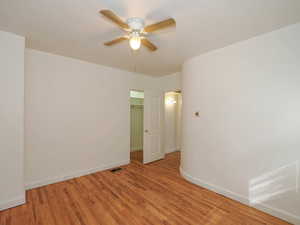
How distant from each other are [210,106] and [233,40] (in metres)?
1.15

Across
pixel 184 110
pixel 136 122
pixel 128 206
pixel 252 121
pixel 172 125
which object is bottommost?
pixel 128 206

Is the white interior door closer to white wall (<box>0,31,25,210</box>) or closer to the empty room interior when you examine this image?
the empty room interior

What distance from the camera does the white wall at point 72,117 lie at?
2.58 metres

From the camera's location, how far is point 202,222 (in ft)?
5.93

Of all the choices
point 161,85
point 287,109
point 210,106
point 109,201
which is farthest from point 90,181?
point 287,109

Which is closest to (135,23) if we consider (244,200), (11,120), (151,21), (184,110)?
(151,21)

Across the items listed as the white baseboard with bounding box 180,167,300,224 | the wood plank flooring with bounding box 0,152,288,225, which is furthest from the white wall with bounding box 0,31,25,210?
the white baseboard with bounding box 180,167,300,224

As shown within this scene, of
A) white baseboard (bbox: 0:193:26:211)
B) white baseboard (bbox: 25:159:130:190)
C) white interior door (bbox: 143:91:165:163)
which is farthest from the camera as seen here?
white interior door (bbox: 143:91:165:163)

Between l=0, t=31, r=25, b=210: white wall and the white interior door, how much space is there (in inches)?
103

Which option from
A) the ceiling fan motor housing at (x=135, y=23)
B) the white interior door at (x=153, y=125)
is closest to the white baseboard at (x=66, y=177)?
the white interior door at (x=153, y=125)

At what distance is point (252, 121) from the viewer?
210 centimetres

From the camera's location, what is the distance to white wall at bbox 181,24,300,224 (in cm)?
180

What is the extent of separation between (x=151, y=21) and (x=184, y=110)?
1.98 meters

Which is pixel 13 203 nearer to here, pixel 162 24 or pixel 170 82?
pixel 162 24
